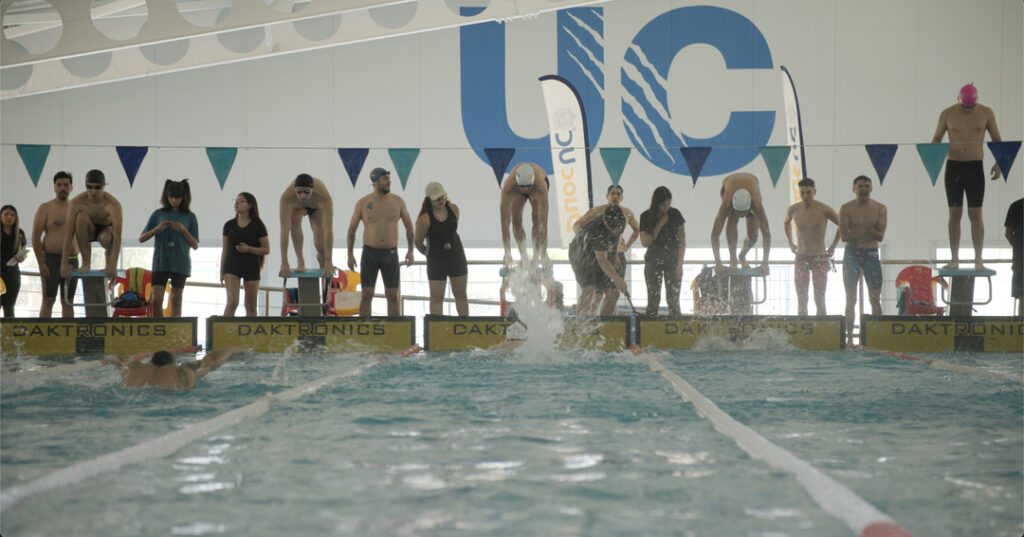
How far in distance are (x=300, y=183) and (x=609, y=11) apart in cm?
826

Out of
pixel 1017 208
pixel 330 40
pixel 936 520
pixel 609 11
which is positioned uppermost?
pixel 609 11

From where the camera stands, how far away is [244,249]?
271 inches

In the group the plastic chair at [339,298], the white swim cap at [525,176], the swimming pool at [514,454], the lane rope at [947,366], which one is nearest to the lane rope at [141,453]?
the swimming pool at [514,454]

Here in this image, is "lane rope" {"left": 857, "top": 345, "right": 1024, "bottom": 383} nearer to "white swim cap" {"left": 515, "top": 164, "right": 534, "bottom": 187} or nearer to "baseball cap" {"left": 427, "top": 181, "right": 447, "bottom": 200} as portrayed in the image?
"white swim cap" {"left": 515, "top": 164, "right": 534, "bottom": 187}

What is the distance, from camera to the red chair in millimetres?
9141

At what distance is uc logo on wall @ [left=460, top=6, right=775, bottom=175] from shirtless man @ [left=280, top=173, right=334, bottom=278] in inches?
250

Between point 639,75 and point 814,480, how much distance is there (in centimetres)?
1179

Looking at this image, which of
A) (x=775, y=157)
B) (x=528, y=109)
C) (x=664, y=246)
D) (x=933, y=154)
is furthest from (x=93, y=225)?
(x=933, y=154)

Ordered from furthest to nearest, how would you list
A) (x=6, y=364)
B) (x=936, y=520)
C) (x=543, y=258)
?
(x=543, y=258)
(x=6, y=364)
(x=936, y=520)

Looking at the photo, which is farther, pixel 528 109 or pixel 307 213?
pixel 528 109

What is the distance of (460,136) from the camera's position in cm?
1360

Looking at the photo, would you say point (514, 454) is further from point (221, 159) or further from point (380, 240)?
point (221, 159)

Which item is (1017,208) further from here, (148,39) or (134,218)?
(134,218)

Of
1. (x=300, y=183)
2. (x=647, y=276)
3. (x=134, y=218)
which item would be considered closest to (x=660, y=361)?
(x=647, y=276)
